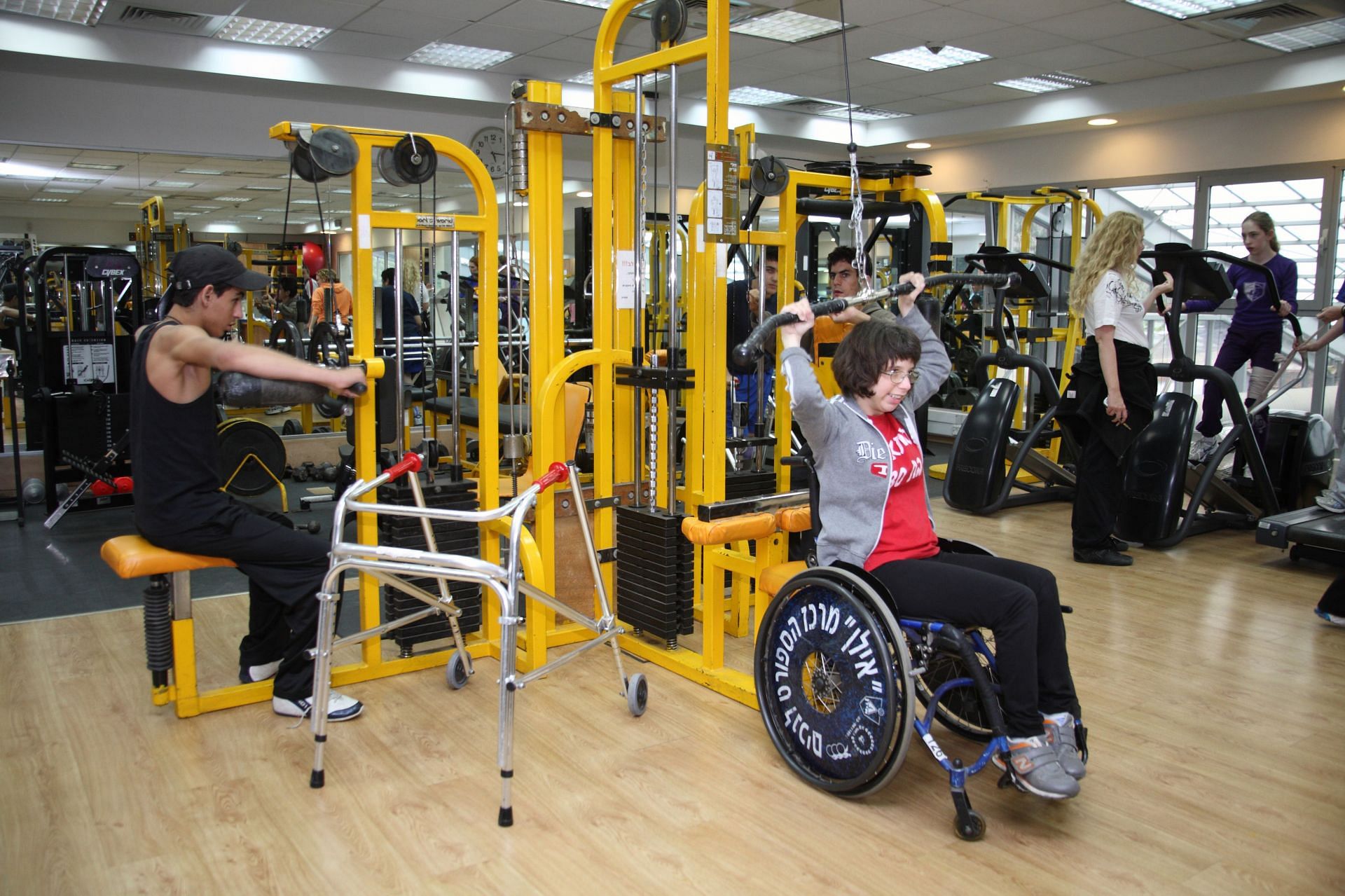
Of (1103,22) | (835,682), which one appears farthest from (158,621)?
(1103,22)

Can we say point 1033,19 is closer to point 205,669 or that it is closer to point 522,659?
point 522,659

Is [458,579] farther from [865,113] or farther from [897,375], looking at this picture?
[865,113]

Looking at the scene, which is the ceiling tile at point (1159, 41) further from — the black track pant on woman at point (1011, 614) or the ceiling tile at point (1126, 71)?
the black track pant on woman at point (1011, 614)

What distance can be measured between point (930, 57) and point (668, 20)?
563 cm

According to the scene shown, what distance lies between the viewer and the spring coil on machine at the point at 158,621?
2965 millimetres

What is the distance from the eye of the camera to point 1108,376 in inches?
185

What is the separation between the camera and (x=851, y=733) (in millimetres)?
2436

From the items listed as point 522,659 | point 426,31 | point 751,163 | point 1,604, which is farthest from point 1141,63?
point 1,604

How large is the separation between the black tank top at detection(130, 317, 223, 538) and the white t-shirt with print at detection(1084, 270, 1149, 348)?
3862 mm

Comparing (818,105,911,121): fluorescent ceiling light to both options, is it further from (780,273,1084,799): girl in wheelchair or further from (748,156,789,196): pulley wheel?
(780,273,1084,799): girl in wheelchair

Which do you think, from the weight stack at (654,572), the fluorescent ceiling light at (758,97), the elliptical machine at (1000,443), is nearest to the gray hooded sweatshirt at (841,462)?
the weight stack at (654,572)

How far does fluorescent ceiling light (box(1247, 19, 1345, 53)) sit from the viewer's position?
697 centimetres

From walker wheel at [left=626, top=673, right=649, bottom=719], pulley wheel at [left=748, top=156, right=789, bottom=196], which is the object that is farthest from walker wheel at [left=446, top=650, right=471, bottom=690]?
pulley wheel at [left=748, top=156, right=789, bottom=196]

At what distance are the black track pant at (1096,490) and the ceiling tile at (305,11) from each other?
5302mm
